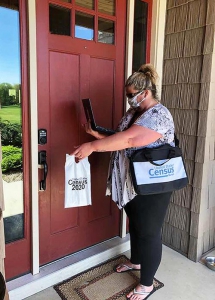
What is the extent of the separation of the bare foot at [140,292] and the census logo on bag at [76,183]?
671 mm

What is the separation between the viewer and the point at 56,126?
1851mm

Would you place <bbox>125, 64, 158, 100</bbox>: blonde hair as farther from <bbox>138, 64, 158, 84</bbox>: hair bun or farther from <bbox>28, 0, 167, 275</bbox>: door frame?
<bbox>28, 0, 167, 275</bbox>: door frame

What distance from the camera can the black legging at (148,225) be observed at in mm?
1637

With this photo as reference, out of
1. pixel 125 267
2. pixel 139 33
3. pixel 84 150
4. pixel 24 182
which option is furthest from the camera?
pixel 139 33

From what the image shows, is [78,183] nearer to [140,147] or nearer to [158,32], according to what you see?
[140,147]

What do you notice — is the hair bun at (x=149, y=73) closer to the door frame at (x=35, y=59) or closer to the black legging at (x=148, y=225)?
the door frame at (x=35, y=59)

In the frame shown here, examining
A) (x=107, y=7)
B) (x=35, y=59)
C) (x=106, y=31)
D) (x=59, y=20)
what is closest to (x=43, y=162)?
(x=35, y=59)

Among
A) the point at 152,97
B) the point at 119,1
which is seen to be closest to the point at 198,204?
the point at 152,97

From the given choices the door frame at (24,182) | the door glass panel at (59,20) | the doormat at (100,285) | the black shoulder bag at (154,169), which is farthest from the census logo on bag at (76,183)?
the door glass panel at (59,20)

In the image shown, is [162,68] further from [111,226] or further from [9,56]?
[111,226]

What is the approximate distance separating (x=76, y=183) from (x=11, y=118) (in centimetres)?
59

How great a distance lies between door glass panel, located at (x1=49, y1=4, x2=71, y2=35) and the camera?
1.70 meters

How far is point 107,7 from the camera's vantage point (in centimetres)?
194

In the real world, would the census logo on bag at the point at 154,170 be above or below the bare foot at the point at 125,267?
above
